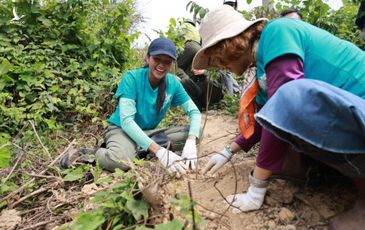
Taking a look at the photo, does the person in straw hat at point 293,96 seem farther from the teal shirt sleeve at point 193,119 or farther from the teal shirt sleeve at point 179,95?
the teal shirt sleeve at point 179,95

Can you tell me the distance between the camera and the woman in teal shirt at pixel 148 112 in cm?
232

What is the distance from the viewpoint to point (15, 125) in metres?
3.05

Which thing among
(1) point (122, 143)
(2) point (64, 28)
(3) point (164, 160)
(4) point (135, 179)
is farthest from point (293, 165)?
(2) point (64, 28)

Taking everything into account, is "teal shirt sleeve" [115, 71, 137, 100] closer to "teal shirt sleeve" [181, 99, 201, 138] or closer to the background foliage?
"teal shirt sleeve" [181, 99, 201, 138]

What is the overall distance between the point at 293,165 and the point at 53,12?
11.2 ft

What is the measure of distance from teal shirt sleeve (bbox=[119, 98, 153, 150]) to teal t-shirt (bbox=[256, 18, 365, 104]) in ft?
3.91

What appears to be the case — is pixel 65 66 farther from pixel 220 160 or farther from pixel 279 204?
pixel 279 204

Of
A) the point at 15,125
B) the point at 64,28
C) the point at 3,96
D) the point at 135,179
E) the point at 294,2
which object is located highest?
the point at 294,2

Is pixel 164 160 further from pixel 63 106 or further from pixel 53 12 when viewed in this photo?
pixel 53 12

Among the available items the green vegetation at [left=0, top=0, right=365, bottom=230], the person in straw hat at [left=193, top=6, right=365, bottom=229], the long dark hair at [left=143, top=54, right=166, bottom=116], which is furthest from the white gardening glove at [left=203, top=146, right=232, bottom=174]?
the long dark hair at [left=143, top=54, right=166, bottom=116]

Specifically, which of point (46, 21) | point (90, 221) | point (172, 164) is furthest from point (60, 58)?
point (90, 221)

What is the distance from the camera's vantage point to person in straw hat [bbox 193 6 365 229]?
105 centimetres

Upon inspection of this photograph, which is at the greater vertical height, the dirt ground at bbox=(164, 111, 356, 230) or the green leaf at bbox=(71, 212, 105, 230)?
the green leaf at bbox=(71, 212, 105, 230)

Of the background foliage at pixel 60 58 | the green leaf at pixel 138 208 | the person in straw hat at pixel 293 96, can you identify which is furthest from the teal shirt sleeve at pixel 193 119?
the green leaf at pixel 138 208
